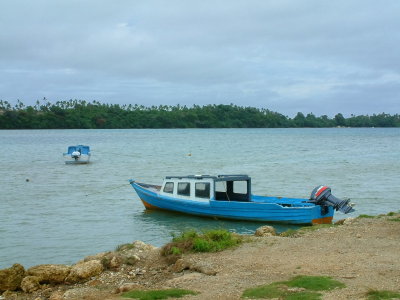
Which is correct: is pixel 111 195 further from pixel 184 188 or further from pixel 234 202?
pixel 234 202

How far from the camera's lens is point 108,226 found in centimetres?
2214

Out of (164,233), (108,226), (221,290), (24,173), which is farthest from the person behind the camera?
(24,173)

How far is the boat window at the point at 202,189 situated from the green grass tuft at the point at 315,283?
505 inches

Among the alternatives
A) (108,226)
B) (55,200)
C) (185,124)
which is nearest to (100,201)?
(55,200)

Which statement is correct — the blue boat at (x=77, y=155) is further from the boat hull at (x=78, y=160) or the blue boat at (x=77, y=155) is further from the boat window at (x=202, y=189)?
the boat window at (x=202, y=189)

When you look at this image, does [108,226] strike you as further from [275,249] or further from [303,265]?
[303,265]

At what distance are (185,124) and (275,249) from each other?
171919mm

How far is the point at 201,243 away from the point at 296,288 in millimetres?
3673

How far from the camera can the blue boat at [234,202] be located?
2073 cm

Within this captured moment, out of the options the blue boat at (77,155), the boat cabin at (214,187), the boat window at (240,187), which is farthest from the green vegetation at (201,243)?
the blue boat at (77,155)

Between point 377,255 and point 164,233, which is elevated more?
point 377,255

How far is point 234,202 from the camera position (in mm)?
21734

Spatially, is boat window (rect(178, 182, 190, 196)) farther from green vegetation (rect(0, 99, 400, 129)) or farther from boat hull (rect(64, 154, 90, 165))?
green vegetation (rect(0, 99, 400, 129))

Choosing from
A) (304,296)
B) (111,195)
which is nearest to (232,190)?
(111,195)
